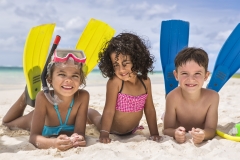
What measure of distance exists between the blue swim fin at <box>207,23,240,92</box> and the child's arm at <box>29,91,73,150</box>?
6.07 feet

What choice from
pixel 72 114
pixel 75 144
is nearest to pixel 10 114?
pixel 72 114

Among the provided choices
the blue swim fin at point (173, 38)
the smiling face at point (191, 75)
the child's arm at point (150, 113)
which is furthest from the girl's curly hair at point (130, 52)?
the blue swim fin at point (173, 38)

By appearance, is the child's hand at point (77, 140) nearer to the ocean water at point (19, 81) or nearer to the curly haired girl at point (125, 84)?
the curly haired girl at point (125, 84)

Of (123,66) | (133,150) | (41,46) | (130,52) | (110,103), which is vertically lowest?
(133,150)

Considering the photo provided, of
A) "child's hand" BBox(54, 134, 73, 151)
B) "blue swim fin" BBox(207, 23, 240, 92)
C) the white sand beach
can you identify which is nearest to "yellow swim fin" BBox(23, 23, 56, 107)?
the white sand beach

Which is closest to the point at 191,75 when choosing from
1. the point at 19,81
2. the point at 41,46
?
the point at 41,46

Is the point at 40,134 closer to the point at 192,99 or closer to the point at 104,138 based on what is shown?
the point at 104,138

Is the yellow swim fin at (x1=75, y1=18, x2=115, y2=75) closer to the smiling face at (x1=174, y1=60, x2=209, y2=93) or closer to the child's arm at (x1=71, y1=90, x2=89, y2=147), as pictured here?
the child's arm at (x1=71, y1=90, x2=89, y2=147)

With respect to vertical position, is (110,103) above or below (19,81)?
above

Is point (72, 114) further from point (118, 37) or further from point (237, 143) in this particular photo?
point (237, 143)

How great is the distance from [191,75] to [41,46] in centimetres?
165

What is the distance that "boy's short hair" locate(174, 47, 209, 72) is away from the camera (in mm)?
2365

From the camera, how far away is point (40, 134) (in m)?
2.28

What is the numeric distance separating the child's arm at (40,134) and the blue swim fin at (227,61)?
1850 millimetres
